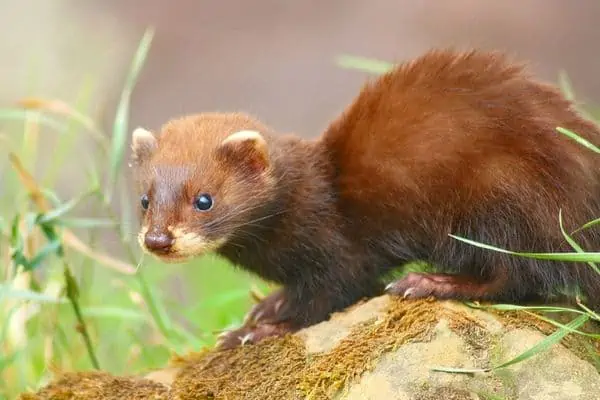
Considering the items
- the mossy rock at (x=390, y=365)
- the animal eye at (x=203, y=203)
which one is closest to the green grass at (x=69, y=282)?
the animal eye at (x=203, y=203)

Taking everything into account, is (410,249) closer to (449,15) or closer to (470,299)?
(470,299)

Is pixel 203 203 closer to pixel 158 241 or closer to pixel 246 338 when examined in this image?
pixel 158 241

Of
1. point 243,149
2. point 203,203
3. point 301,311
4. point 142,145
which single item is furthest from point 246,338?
point 142,145

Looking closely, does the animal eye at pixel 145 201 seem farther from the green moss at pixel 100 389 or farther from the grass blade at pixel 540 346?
the grass blade at pixel 540 346

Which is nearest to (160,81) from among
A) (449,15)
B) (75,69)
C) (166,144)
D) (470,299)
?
(75,69)

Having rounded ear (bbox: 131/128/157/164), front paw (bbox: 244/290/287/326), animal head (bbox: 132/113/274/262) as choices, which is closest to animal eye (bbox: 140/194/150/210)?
animal head (bbox: 132/113/274/262)

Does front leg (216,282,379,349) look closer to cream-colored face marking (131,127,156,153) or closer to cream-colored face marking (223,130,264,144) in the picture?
cream-colored face marking (223,130,264,144)
